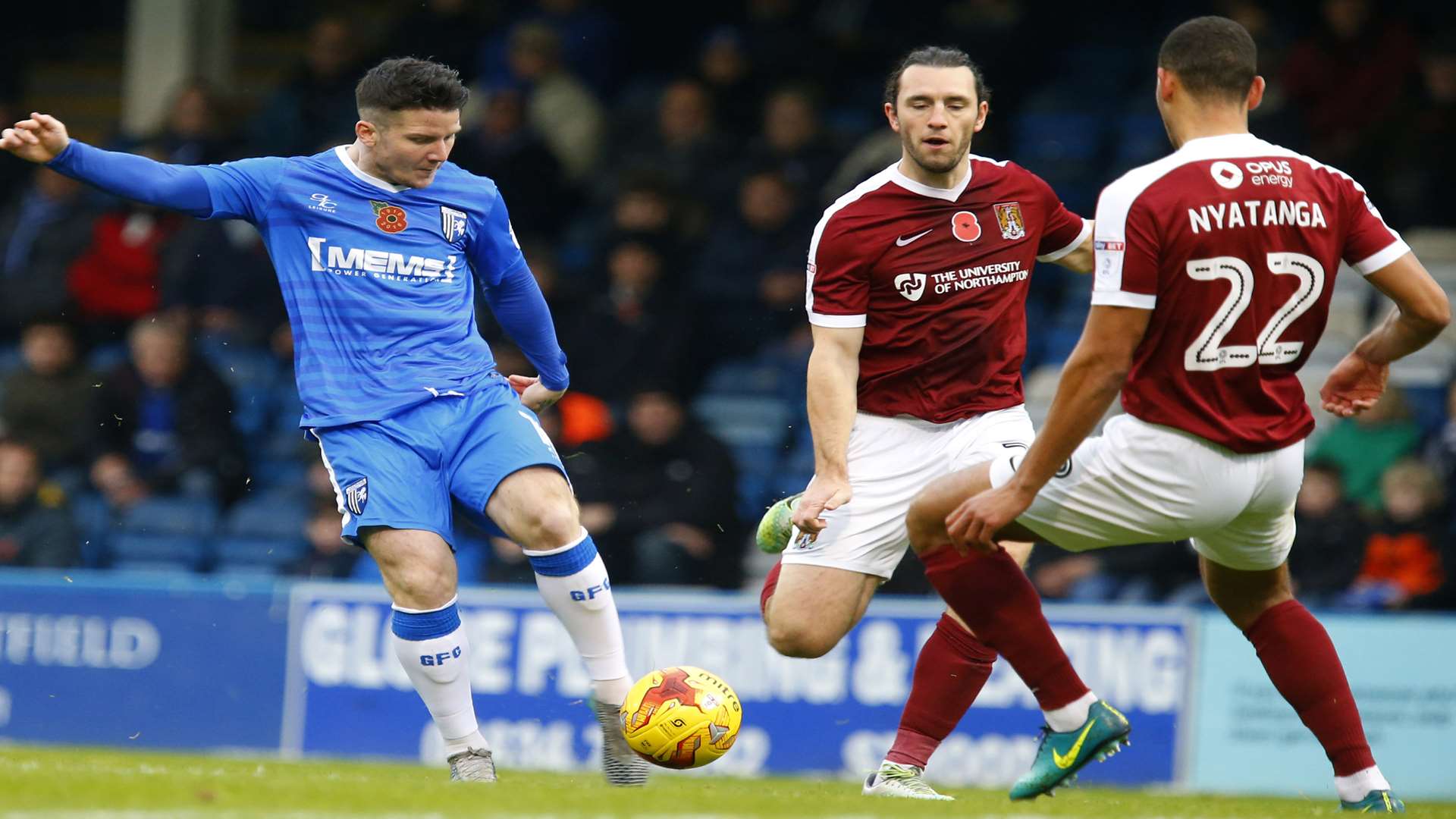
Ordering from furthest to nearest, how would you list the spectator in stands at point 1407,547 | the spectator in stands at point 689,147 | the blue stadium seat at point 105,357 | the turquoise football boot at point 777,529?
the blue stadium seat at point 105,357 < the spectator in stands at point 689,147 < the spectator in stands at point 1407,547 < the turquoise football boot at point 777,529

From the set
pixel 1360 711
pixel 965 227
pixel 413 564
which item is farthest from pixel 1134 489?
pixel 1360 711

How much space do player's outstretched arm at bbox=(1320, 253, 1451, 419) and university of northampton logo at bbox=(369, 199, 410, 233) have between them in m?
2.94

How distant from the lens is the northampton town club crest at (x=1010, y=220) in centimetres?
640

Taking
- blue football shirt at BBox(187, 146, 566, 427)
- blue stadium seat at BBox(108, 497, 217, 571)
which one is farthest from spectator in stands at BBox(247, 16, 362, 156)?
blue football shirt at BBox(187, 146, 566, 427)

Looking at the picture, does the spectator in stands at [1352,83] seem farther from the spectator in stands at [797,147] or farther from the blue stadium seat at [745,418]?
the blue stadium seat at [745,418]

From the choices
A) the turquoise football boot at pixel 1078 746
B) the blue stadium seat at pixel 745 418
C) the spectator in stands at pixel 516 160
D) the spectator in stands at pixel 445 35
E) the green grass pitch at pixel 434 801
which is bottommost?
the green grass pitch at pixel 434 801

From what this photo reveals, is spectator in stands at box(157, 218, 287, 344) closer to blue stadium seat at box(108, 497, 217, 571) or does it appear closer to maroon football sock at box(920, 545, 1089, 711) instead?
blue stadium seat at box(108, 497, 217, 571)

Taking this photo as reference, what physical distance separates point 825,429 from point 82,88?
12.6 m

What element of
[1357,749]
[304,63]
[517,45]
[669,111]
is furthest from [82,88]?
[1357,749]

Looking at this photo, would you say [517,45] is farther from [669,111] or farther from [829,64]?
[829,64]

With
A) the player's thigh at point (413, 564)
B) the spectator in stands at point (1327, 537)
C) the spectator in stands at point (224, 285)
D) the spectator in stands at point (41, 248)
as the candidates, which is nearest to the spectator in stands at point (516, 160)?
the spectator in stands at point (224, 285)

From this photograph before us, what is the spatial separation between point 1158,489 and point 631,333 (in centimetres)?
643

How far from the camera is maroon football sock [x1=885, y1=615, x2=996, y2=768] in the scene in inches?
246

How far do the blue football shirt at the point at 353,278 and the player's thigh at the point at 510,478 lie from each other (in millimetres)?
164
